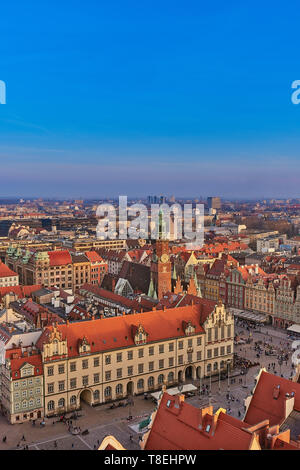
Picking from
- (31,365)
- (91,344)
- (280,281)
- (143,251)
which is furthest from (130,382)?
(143,251)

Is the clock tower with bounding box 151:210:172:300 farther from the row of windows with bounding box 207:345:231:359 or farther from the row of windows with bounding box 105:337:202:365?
the row of windows with bounding box 105:337:202:365

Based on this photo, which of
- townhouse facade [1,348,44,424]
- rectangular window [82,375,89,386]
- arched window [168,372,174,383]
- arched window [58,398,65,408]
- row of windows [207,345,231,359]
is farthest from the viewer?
row of windows [207,345,231,359]

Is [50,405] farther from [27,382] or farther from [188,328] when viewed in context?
[188,328]

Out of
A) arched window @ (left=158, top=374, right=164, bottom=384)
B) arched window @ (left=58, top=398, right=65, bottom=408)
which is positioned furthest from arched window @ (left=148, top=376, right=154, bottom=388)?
arched window @ (left=58, top=398, right=65, bottom=408)

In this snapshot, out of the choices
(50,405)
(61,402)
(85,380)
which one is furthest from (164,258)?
(50,405)

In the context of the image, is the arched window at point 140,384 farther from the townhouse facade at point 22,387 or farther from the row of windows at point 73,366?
the townhouse facade at point 22,387

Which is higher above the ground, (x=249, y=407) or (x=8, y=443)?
(x=249, y=407)

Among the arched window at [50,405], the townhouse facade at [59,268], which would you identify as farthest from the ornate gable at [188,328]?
the townhouse facade at [59,268]

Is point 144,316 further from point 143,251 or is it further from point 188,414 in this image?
point 143,251
